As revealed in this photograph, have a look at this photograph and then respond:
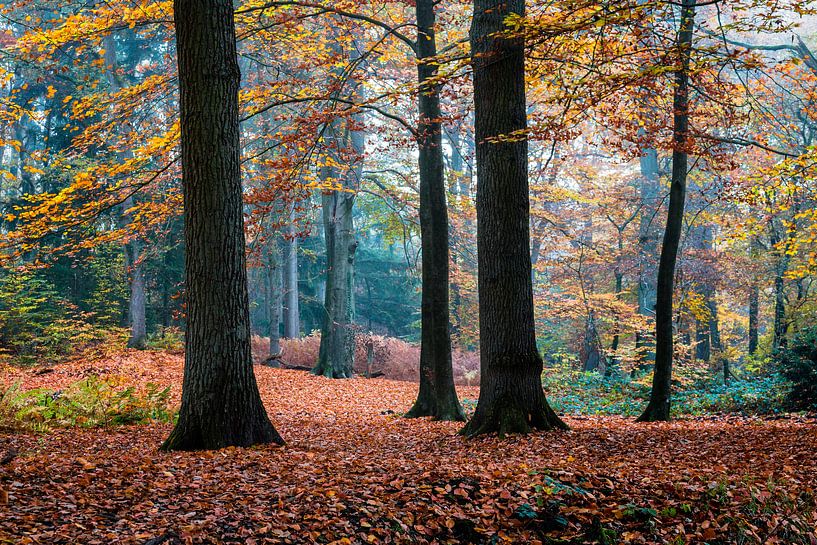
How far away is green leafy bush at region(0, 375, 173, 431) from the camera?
7711mm

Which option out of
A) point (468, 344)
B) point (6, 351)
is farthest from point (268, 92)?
point (468, 344)

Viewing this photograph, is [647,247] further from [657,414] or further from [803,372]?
[657,414]

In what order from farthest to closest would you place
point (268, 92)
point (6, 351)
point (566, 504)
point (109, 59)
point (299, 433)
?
1. point (109, 59)
2. point (6, 351)
3. point (268, 92)
4. point (299, 433)
5. point (566, 504)

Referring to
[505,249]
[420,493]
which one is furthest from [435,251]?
[420,493]

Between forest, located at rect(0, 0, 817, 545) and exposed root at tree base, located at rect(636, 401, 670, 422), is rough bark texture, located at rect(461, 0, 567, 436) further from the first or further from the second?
exposed root at tree base, located at rect(636, 401, 670, 422)

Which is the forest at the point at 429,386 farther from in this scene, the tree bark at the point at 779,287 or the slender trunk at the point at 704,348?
the slender trunk at the point at 704,348

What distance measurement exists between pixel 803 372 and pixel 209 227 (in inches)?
387

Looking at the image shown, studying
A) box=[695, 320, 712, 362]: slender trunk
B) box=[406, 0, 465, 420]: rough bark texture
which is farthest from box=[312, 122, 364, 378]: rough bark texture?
box=[695, 320, 712, 362]: slender trunk

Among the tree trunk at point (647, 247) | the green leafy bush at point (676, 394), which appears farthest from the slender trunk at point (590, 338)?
the green leafy bush at point (676, 394)

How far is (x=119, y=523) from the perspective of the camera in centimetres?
368

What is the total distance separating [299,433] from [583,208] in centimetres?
1637

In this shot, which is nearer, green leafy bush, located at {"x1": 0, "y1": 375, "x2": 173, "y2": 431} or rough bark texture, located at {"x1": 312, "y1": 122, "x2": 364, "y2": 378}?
green leafy bush, located at {"x1": 0, "y1": 375, "x2": 173, "y2": 431}

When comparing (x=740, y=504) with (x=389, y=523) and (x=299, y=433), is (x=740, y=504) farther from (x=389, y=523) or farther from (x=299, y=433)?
(x=299, y=433)

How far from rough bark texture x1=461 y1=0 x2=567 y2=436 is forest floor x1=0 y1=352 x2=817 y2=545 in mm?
510
